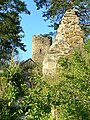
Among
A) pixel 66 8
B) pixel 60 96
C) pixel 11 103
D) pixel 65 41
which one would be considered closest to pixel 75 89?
pixel 60 96

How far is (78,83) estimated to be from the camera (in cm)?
651

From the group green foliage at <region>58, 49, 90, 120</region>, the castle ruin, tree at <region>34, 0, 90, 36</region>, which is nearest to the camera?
green foliage at <region>58, 49, 90, 120</region>

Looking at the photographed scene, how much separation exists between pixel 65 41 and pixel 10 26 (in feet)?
54.3

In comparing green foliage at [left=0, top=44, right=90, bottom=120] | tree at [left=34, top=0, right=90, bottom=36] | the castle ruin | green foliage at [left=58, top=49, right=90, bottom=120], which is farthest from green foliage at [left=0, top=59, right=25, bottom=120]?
tree at [left=34, top=0, right=90, bottom=36]

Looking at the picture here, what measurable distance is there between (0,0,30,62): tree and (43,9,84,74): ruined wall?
15.5 metres

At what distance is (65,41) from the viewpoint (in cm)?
962

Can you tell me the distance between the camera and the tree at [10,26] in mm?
25578

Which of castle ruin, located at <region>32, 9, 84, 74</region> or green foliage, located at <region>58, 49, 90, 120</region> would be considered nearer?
green foliage, located at <region>58, 49, 90, 120</region>

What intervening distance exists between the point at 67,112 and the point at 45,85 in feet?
2.22

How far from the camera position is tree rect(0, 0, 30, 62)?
1007 inches

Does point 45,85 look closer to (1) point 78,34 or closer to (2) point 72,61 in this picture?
(2) point 72,61

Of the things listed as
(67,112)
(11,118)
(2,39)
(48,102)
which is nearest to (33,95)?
(48,102)

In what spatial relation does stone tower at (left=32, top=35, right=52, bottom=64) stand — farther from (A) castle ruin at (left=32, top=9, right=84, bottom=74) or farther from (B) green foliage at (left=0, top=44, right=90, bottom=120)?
(B) green foliage at (left=0, top=44, right=90, bottom=120)

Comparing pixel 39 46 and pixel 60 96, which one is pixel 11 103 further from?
pixel 39 46
